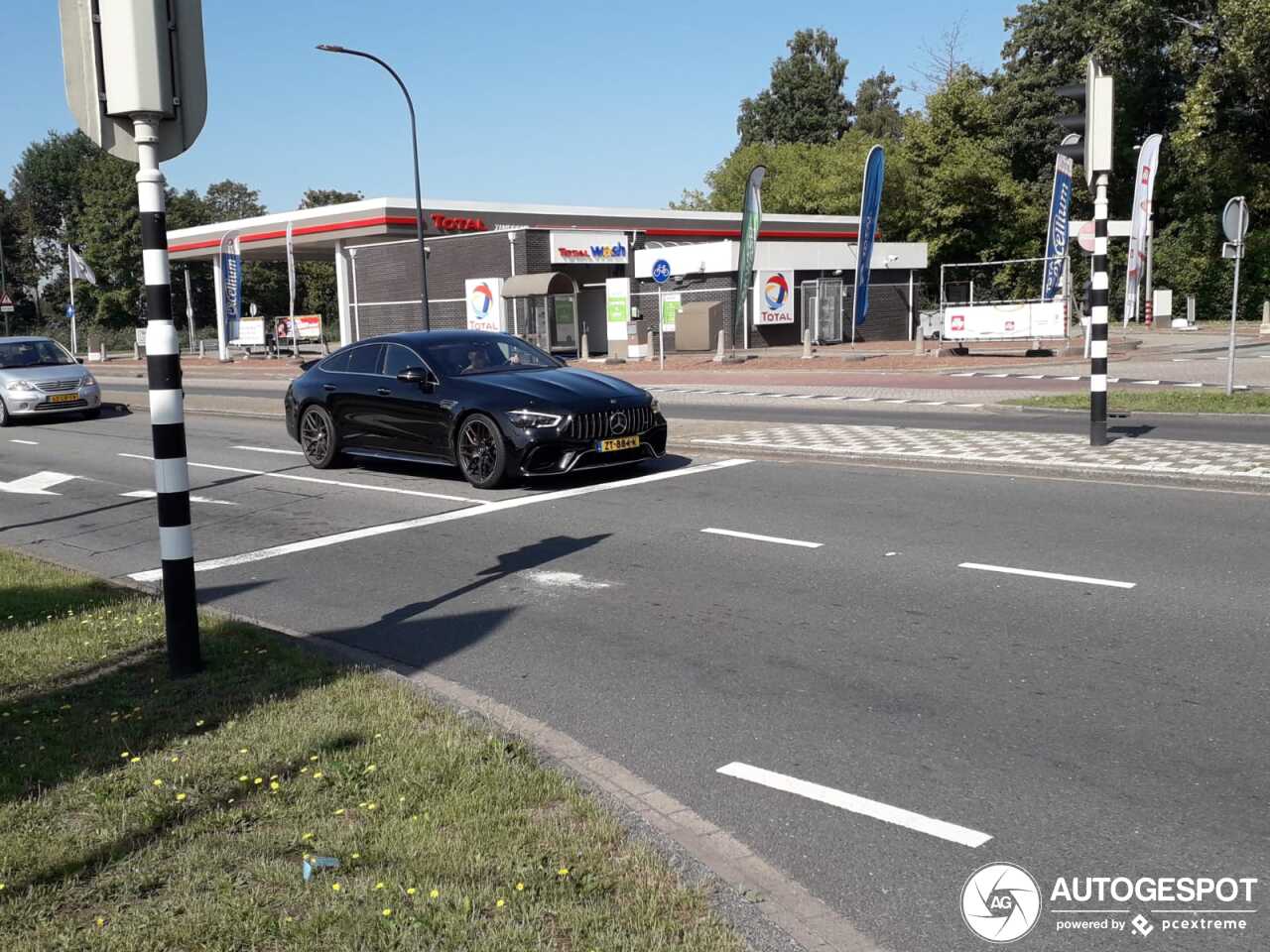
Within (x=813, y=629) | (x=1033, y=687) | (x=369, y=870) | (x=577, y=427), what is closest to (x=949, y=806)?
(x=1033, y=687)

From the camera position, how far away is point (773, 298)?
41.4m

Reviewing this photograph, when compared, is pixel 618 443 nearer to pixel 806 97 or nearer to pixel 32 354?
pixel 32 354

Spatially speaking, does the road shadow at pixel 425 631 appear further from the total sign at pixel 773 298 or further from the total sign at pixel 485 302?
the total sign at pixel 485 302

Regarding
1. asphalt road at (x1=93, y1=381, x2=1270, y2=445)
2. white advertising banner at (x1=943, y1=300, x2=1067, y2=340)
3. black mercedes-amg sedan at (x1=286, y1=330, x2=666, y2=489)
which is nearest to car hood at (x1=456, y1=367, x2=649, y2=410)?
black mercedes-amg sedan at (x1=286, y1=330, x2=666, y2=489)

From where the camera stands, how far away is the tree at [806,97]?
96.5 meters

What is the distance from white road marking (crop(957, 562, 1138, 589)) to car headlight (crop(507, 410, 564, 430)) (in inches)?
192

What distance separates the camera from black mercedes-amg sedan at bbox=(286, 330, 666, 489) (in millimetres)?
12016

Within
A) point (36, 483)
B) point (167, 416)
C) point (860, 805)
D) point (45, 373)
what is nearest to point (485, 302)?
point (45, 373)

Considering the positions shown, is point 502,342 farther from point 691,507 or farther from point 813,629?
point 813,629

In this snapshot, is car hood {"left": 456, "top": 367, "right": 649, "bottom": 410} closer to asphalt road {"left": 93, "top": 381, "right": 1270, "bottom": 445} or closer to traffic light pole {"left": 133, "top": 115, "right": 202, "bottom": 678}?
asphalt road {"left": 93, "top": 381, "right": 1270, "bottom": 445}

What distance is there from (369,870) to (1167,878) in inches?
95.3

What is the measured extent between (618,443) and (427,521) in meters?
2.39

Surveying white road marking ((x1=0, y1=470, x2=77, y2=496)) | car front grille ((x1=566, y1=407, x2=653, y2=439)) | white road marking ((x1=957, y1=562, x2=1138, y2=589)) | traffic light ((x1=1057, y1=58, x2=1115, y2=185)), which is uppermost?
traffic light ((x1=1057, y1=58, x2=1115, y2=185))

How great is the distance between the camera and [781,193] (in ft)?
232
